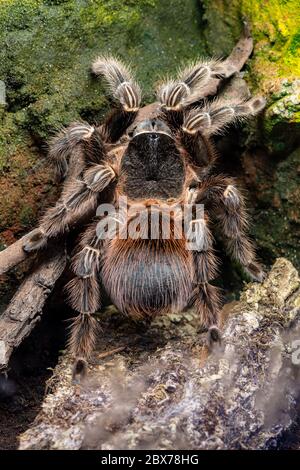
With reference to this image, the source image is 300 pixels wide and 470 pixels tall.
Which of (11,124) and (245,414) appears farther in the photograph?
(11,124)

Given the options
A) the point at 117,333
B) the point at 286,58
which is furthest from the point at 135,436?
the point at 286,58

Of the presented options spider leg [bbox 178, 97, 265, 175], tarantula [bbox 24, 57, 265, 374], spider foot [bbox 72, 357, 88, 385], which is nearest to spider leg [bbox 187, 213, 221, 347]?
tarantula [bbox 24, 57, 265, 374]

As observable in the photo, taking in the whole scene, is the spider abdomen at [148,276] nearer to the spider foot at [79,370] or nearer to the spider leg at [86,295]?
the spider leg at [86,295]

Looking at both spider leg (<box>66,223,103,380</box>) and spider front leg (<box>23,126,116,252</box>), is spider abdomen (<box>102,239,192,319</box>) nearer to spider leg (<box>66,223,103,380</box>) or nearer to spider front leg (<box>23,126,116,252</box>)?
spider leg (<box>66,223,103,380</box>)

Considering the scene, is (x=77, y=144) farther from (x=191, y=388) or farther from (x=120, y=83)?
(x=191, y=388)

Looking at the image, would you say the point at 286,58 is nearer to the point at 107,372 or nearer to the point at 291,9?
the point at 291,9

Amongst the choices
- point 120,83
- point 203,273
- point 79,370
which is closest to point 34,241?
point 79,370
